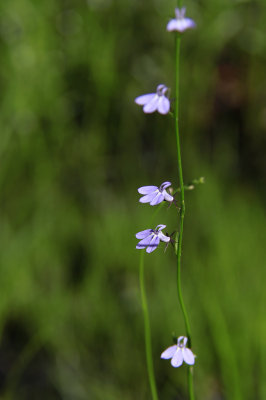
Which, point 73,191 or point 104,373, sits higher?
point 73,191

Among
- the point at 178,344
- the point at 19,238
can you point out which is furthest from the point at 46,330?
the point at 178,344

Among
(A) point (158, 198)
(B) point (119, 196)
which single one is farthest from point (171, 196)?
(B) point (119, 196)

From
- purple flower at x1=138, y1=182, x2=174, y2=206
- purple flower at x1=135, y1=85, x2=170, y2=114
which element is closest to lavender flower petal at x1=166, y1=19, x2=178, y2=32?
purple flower at x1=135, y1=85, x2=170, y2=114

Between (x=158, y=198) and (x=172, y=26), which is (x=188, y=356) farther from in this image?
(x=172, y=26)

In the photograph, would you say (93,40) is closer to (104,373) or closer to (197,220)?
(197,220)

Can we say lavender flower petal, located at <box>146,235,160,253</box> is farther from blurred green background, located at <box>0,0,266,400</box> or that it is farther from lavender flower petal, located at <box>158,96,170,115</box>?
blurred green background, located at <box>0,0,266,400</box>

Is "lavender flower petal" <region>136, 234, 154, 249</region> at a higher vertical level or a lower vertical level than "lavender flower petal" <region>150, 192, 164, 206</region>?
lower
